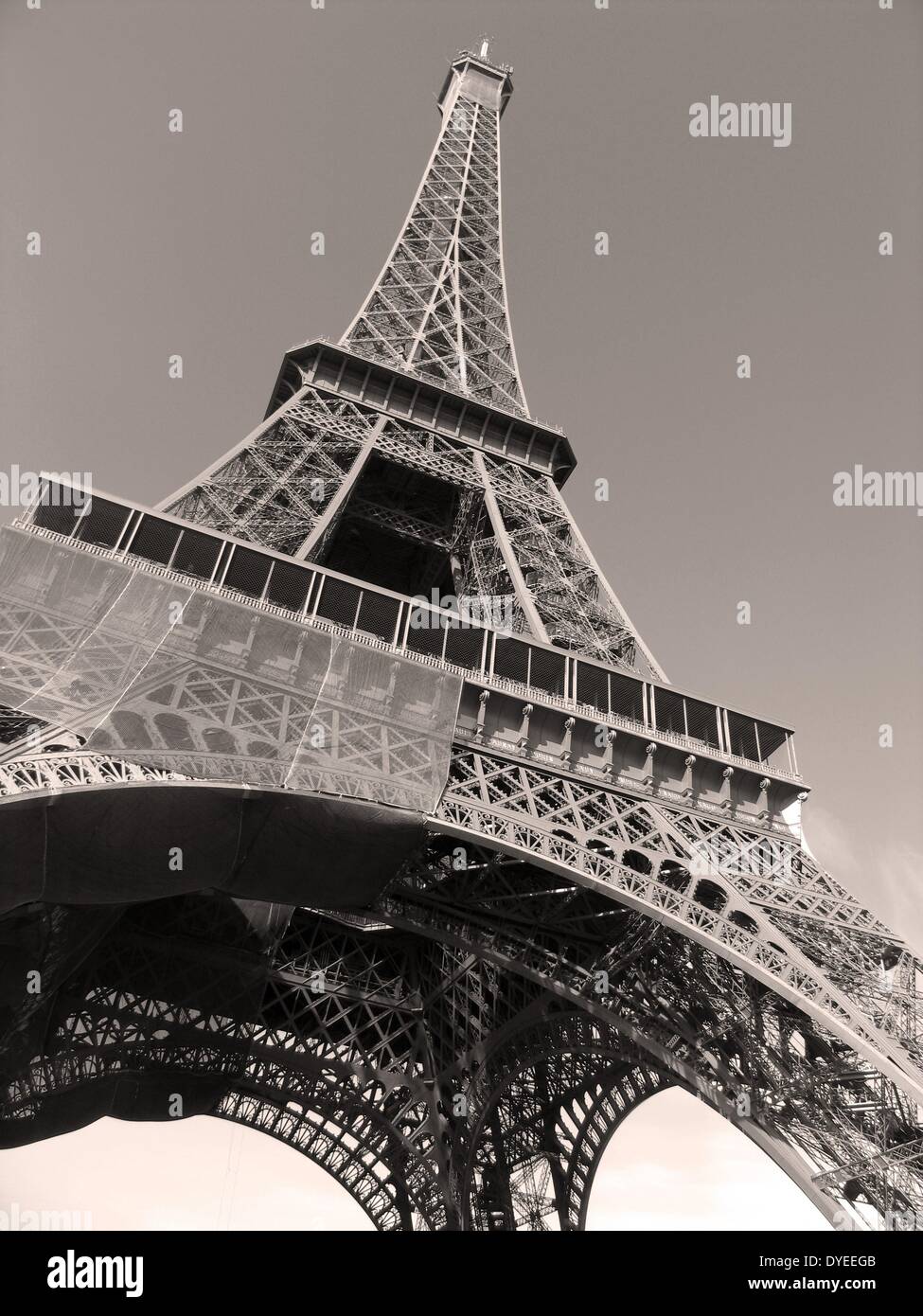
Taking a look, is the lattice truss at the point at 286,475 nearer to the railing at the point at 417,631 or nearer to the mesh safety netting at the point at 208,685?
the railing at the point at 417,631

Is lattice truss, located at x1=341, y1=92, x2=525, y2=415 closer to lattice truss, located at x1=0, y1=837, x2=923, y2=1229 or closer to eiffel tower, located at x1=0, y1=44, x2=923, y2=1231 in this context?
eiffel tower, located at x1=0, y1=44, x2=923, y2=1231

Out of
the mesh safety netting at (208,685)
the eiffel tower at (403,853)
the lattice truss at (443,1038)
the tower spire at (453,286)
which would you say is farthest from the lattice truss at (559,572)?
the lattice truss at (443,1038)

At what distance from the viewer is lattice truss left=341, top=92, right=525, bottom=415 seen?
30.8 m

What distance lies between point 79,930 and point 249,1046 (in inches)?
327

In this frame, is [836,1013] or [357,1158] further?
[357,1158]

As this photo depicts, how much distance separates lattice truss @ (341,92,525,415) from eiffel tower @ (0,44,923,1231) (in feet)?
11.0

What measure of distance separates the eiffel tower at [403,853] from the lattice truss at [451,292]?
3367 millimetres

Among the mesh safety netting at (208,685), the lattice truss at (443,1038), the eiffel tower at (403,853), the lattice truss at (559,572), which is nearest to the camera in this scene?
the eiffel tower at (403,853)

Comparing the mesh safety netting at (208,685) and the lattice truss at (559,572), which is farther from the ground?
the lattice truss at (559,572)

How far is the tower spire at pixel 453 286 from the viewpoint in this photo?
30.8 meters

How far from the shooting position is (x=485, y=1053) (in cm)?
2027

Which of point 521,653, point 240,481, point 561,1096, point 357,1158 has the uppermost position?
point 240,481
